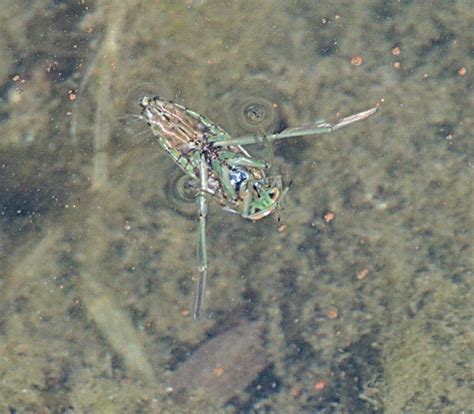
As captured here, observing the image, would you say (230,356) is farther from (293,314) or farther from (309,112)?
(309,112)

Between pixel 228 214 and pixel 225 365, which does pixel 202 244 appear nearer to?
pixel 228 214

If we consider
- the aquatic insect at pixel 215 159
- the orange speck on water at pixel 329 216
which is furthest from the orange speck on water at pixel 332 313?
the aquatic insect at pixel 215 159

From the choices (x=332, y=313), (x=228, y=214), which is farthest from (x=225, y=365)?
(x=228, y=214)

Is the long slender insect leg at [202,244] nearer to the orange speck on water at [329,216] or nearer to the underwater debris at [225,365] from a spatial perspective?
the underwater debris at [225,365]

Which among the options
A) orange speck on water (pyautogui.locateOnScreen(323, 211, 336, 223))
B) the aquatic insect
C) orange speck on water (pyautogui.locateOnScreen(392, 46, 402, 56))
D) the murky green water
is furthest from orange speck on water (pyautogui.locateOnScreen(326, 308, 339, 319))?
orange speck on water (pyautogui.locateOnScreen(392, 46, 402, 56))

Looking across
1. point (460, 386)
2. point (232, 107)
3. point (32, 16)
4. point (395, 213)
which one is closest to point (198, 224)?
point (232, 107)

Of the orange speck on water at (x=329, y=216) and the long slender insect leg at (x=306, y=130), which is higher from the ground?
the long slender insect leg at (x=306, y=130)
